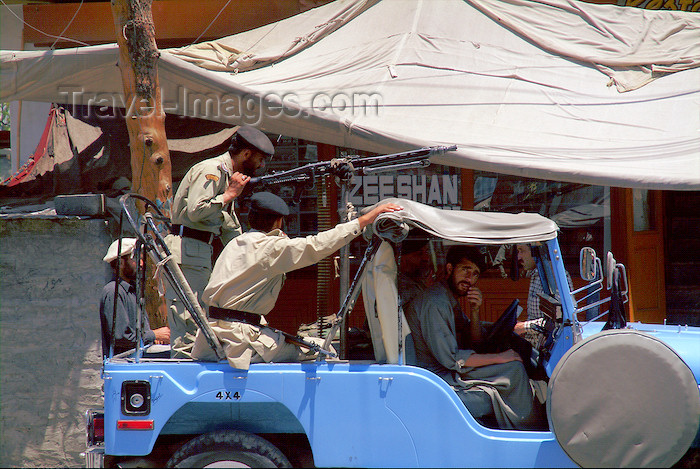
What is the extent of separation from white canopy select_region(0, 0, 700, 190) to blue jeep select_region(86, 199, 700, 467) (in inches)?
Result: 84.6

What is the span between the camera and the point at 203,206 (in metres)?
4.09

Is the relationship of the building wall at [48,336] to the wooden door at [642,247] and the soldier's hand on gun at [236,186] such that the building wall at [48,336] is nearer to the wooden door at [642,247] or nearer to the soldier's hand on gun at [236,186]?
the soldier's hand on gun at [236,186]

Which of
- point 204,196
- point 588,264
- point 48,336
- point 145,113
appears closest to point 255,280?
point 204,196

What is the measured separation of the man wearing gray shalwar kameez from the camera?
11.0 ft

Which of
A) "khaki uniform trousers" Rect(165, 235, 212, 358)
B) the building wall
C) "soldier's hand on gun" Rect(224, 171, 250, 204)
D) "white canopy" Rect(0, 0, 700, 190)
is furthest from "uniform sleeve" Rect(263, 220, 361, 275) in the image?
the building wall

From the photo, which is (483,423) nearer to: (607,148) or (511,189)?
(607,148)

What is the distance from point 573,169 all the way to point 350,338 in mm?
2418

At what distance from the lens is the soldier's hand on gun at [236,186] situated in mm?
4059

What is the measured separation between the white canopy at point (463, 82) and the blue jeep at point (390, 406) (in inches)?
84.6

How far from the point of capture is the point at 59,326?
5191 millimetres

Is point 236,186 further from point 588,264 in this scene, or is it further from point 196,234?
point 588,264

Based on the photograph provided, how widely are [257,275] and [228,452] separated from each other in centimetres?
89

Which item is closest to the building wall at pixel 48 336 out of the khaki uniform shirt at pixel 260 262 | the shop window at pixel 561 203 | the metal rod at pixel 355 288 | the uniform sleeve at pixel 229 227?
the uniform sleeve at pixel 229 227

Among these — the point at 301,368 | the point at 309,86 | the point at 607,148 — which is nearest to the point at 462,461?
the point at 301,368
